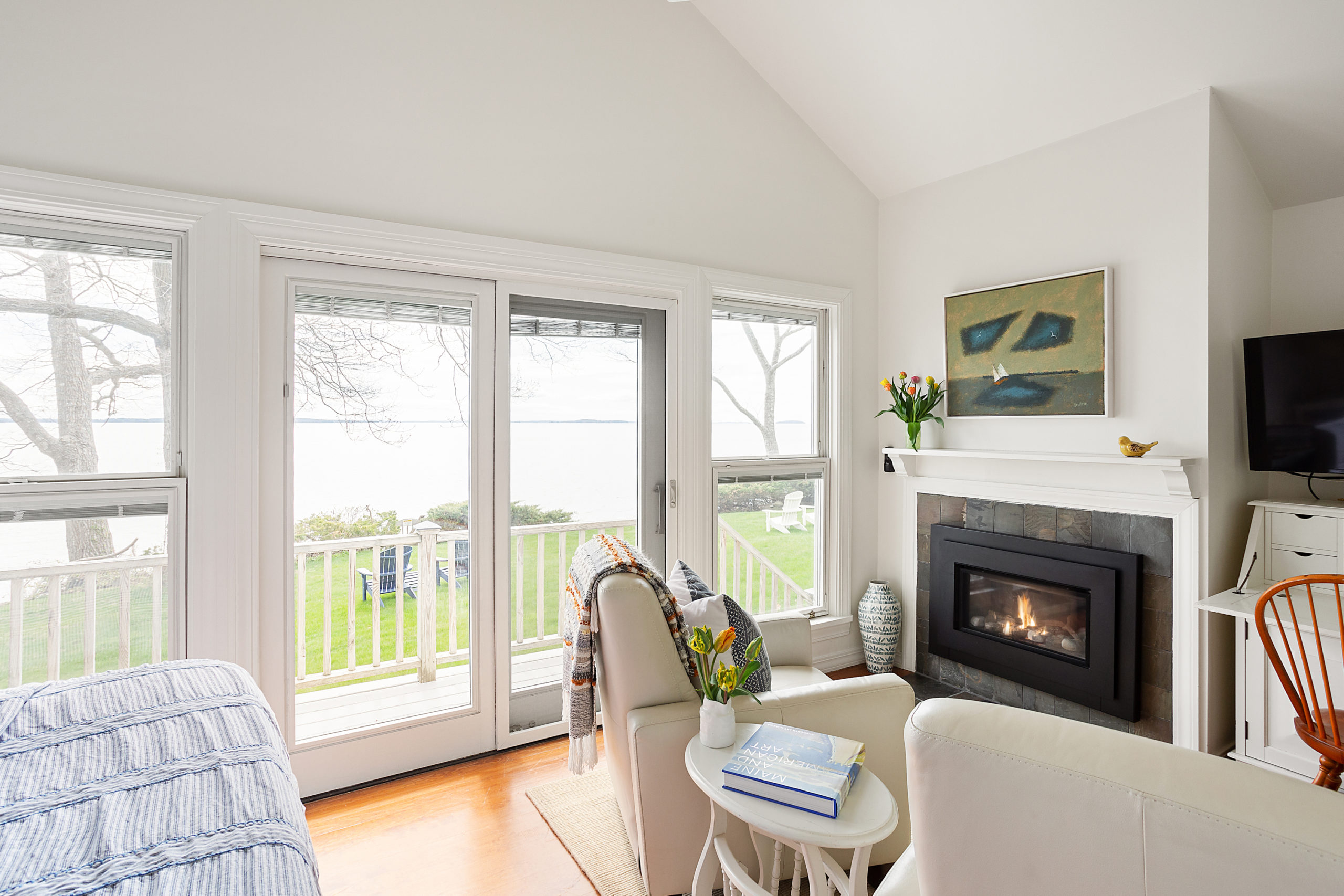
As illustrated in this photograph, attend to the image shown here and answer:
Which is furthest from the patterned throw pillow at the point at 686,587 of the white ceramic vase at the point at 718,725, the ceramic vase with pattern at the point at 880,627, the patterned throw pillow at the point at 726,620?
the ceramic vase with pattern at the point at 880,627

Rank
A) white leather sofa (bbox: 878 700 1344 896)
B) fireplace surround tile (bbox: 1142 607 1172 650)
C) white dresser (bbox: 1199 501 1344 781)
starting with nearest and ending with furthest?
white leather sofa (bbox: 878 700 1344 896), white dresser (bbox: 1199 501 1344 781), fireplace surround tile (bbox: 1142 607 1172 650)

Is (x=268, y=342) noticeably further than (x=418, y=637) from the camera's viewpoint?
No

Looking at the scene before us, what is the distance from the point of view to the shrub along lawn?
242 cm

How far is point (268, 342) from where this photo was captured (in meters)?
2.28

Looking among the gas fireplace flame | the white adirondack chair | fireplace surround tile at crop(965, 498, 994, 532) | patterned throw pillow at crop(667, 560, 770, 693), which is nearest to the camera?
patterned throw pillow at crop(667, 560, 770, 693)

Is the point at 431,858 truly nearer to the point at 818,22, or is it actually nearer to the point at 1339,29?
the point at 818,22

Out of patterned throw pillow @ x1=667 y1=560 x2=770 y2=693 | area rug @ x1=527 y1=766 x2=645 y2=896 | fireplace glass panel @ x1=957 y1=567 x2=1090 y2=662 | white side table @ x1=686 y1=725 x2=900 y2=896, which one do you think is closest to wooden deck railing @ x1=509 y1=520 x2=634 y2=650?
area rug @ x1=527 y1=766 x2=645 y2=896

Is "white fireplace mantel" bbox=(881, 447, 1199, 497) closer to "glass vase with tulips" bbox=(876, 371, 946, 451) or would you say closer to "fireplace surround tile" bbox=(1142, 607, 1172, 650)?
"glass vase with tulips" bbox=(876, 371, 946, 451)

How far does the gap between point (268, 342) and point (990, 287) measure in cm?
307

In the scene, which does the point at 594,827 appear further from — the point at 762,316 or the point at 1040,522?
the point at 762,316

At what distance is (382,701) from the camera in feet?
8.32

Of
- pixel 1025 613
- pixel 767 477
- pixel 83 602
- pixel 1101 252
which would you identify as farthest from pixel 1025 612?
pixel 83 602

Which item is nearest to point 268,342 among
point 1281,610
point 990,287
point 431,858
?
point 431,858

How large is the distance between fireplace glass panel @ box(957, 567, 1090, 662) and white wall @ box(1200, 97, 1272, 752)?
0.46 m
